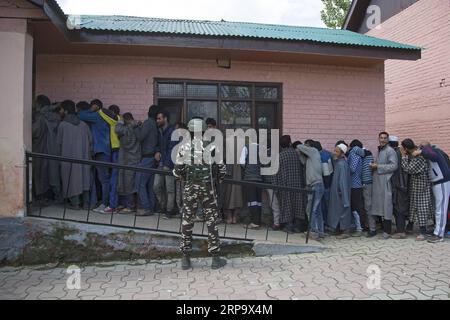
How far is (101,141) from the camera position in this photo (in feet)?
19.2

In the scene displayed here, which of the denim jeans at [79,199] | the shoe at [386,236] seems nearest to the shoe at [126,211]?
the denim jeans at [79,199]

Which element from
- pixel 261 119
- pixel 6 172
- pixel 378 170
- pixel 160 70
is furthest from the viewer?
pixel 261 119

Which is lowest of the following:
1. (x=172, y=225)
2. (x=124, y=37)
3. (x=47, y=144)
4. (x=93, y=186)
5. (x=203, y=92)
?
(x=172, y=225)

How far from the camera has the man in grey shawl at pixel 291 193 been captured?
607 cm

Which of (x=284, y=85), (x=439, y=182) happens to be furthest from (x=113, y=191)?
(x=439, y=182)

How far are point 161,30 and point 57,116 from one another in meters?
2.12

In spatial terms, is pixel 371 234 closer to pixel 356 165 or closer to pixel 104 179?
pixel 356 165

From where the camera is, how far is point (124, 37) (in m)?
5.67

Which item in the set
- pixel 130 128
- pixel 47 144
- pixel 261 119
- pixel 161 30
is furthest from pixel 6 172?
pixel 261 119

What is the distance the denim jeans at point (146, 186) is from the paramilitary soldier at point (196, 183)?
4.84 feet

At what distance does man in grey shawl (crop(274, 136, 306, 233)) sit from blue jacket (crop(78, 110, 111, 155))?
9.23 ft

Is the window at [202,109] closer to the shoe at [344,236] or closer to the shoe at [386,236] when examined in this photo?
the shoe at [344,236]

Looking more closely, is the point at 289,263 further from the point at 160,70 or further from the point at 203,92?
the point at 160,70

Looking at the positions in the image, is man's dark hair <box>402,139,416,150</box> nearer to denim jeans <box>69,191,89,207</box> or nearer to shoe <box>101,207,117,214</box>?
shoe <box>101,207,117,214</box>
